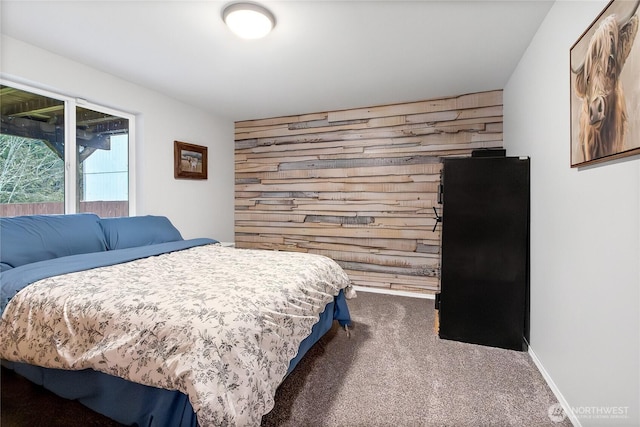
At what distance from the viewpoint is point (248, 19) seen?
196 cm

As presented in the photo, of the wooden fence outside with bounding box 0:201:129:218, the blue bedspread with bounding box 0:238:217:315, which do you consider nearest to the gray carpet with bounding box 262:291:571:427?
the blue bedspread with bounding box 0:238:217:315

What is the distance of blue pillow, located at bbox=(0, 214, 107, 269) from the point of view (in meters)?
2.02

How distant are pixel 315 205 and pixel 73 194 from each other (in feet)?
8.71

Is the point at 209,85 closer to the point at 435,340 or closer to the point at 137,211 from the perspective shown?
the point at 137,211

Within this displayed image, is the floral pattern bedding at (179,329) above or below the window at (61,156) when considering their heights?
below

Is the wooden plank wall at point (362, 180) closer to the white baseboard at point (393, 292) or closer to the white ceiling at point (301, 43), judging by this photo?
the white baseboard at point (393, 292)

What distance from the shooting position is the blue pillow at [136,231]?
8.82ft

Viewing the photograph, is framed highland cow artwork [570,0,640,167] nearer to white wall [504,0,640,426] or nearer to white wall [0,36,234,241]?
white wall [504,0,640,426]

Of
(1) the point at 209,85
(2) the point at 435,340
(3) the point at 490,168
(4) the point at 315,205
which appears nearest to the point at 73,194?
(1) the point at 209,85

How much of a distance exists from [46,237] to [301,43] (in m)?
2.42

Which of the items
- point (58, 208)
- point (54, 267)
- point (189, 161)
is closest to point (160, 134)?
point (189, 161)

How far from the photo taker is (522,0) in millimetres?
1838

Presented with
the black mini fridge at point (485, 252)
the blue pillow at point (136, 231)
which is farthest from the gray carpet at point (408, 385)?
the blue pillow at point (136, 231)

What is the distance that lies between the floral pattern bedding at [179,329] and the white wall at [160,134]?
5.75 ft
